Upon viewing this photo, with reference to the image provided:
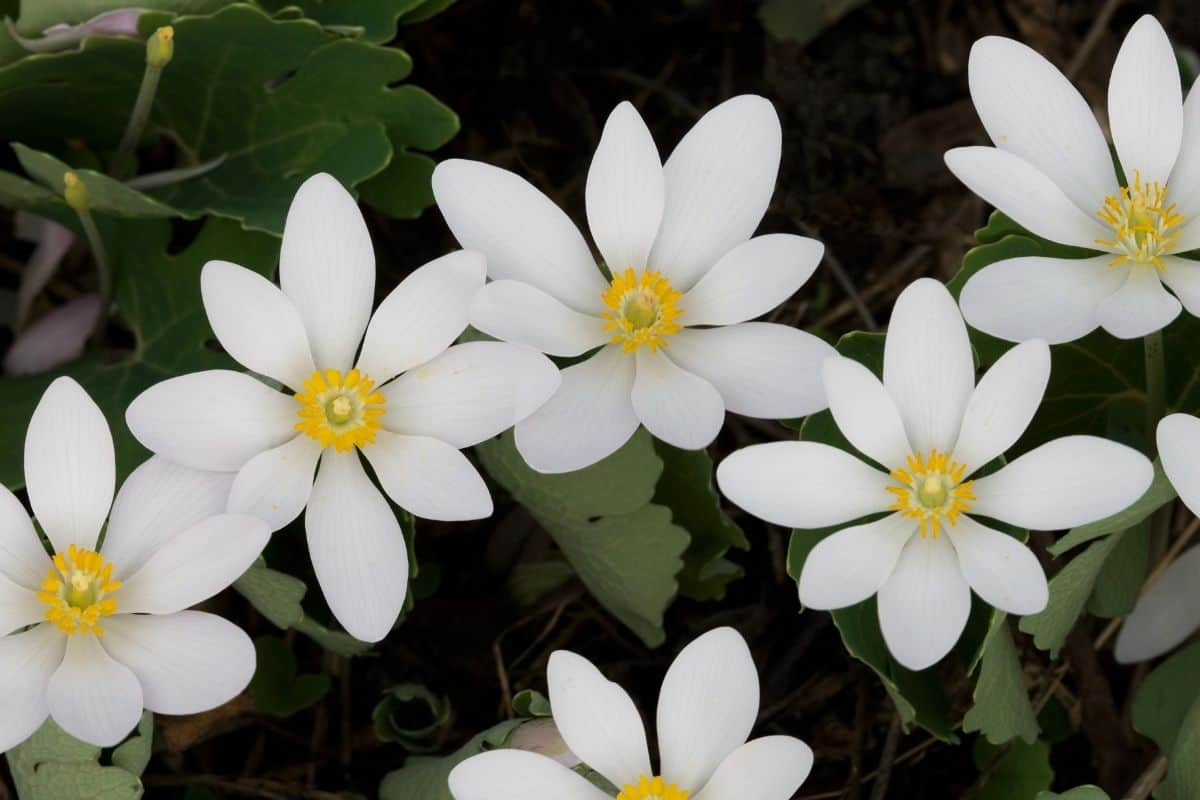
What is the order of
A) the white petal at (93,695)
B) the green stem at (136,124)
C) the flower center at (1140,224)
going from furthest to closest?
the green stem at (136,124) < the flower center at (1140,224) < the white petal at (93,695)

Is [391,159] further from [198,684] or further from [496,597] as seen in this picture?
[198,684]

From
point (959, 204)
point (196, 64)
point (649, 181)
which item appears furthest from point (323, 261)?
point (959, 204)

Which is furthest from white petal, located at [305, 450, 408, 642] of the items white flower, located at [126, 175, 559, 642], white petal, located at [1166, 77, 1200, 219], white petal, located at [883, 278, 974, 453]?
white petal, located at [1166, 77, 1200, 219]

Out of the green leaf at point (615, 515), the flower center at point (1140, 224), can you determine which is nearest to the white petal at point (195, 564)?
the green leaf at point (615, 515)

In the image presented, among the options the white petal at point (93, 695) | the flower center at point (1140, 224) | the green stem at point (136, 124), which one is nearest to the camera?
the white petal at point (93, 695)

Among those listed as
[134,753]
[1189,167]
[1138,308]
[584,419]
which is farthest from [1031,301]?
[134,753]

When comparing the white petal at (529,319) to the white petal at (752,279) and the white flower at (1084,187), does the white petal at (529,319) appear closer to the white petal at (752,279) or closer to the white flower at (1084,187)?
the white petal at (752,279)
